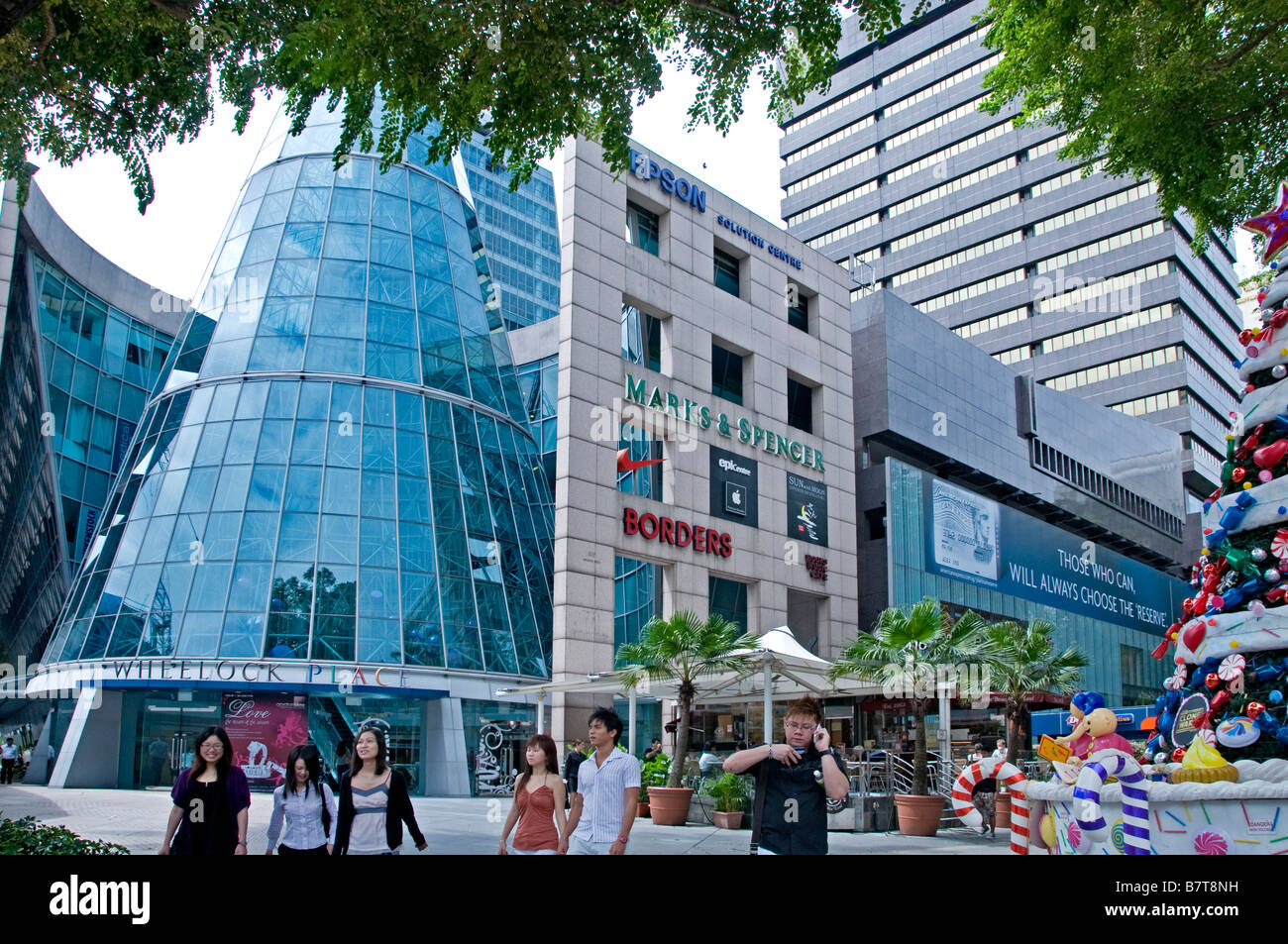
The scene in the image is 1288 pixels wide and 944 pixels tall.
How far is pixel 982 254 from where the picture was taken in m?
86.1

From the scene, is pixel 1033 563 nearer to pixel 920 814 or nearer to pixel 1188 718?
pixel 920 814

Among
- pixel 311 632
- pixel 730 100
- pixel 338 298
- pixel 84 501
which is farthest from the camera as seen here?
pixel 84 501

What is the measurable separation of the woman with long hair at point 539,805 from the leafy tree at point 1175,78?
10.4 m

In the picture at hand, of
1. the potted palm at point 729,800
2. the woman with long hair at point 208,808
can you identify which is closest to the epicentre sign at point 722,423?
the potted palm at point 729,800

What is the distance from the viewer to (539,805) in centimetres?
710

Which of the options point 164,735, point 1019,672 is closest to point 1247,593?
point 1019,672

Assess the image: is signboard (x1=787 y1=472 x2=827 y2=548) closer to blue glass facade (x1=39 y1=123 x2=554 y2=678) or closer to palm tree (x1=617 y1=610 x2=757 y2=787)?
blue glass facade (x1=39 y1=123 x2=554 y2=678)

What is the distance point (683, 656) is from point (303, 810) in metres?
14.2

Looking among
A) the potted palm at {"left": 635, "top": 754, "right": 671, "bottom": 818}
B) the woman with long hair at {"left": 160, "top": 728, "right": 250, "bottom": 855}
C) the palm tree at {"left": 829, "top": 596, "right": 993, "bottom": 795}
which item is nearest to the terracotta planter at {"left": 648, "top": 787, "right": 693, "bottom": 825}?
the potted palm at {"left": 635, "top": 754, "right": 671, "bottom": 818}

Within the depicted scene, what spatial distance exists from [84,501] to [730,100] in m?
37.8

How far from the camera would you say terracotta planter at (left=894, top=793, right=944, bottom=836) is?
59.8 ft

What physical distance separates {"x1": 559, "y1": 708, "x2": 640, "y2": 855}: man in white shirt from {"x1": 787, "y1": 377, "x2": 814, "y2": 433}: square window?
30014 millimetres
